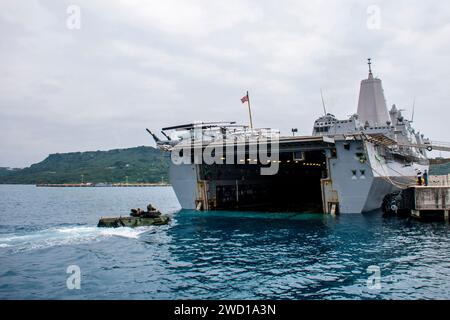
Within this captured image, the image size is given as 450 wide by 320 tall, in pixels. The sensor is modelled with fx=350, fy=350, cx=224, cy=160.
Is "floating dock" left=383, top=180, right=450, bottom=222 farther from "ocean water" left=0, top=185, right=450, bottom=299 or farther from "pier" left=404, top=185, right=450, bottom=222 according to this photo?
"ocean water" left=0, top=185, right=450, bottom=299

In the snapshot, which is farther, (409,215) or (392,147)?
(392,147)

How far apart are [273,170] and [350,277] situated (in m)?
→ 32.0

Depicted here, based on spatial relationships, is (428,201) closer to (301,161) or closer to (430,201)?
(430,201)

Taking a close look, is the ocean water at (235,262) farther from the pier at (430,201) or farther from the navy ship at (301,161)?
the navy ship at (301,161)

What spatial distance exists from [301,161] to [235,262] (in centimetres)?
2656

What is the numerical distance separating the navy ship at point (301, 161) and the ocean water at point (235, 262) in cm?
564

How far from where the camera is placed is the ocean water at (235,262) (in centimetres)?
1156

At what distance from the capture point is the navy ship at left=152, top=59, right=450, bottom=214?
29.4 m

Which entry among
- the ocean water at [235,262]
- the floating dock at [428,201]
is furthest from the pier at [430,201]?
the ocean water at [235,262]
